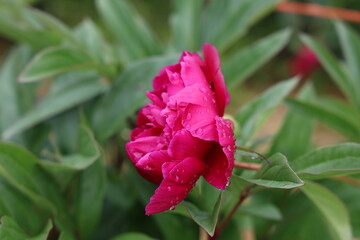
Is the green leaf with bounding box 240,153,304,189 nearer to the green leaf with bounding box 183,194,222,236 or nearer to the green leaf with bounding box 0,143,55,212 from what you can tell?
the green leaf with bounding box 183,194,222,236

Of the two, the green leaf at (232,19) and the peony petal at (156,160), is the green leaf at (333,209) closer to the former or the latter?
the peony petal at (156,160)

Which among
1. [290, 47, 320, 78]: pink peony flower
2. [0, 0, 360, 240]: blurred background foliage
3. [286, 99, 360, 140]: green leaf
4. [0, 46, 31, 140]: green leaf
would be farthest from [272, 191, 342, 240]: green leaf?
[290, 47, 320, 78]: pink peony flower

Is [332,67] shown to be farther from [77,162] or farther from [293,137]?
[77,162]

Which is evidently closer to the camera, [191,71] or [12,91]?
[191,71]

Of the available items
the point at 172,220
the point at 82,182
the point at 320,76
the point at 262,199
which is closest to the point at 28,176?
the point at 82,182

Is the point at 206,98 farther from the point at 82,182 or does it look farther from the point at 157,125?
the point at 82,182

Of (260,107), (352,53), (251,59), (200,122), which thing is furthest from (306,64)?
(200,122)
